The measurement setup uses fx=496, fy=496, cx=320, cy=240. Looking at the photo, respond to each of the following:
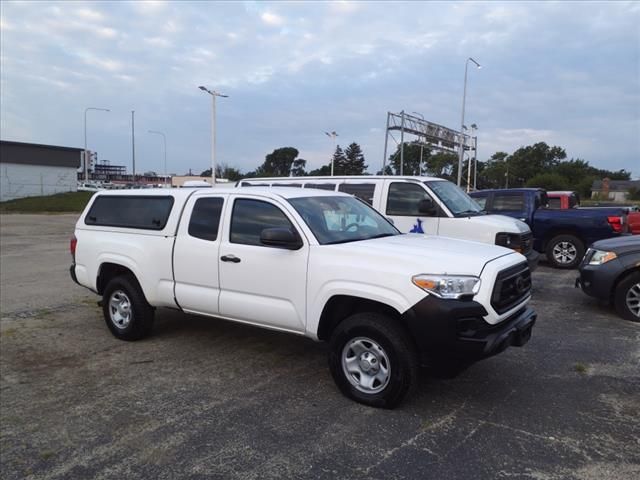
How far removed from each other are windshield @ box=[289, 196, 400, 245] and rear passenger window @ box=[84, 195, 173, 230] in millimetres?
1783

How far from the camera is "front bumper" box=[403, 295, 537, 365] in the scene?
3.62 metres

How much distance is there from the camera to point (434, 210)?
816 centimetres

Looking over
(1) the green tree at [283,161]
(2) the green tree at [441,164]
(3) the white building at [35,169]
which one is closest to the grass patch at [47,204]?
(3) the white building at [35,169]

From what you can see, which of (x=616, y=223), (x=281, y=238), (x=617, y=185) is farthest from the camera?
(x=617, y=185)

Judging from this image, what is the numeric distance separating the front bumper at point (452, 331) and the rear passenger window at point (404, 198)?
4.81m

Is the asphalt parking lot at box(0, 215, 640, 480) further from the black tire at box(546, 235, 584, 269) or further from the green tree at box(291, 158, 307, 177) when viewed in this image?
the green tree at box(291, 158, 307, 177)

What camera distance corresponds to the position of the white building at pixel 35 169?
4306 centimetres

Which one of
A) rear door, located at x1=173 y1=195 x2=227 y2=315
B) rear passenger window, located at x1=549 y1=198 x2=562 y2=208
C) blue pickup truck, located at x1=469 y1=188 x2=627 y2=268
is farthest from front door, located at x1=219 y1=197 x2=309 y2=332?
rear passenger window, located at x1=549 y1=198 x2=562 y2=208

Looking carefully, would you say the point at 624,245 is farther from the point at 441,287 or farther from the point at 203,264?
the point at 203,264

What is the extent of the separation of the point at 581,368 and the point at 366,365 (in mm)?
2373

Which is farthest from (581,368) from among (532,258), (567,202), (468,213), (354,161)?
(354,161)

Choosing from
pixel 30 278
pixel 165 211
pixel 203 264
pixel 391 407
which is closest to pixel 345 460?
pixel 391 407

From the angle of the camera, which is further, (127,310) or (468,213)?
(468,213)

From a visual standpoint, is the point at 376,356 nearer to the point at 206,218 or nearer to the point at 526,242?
the point at 206,218
